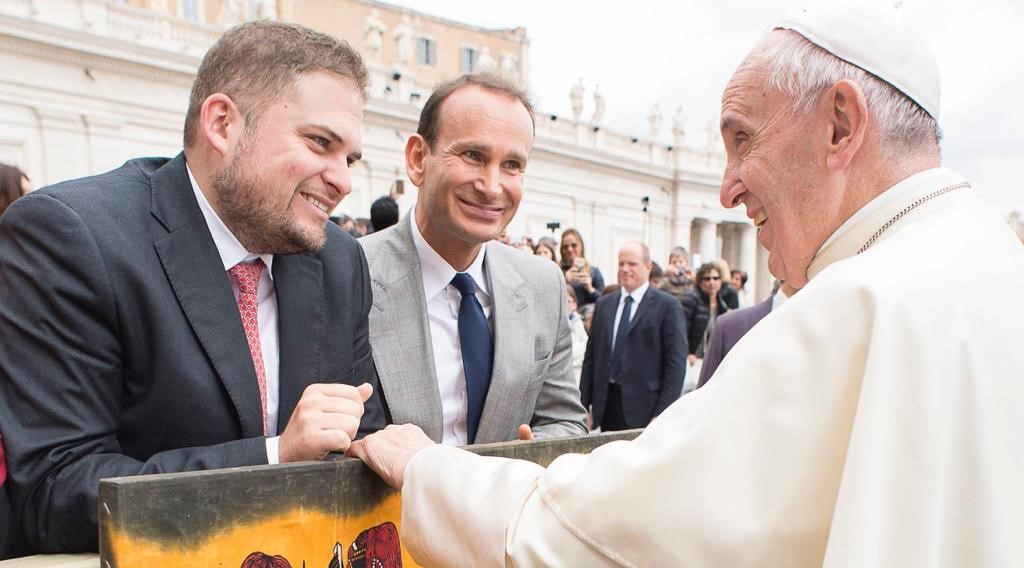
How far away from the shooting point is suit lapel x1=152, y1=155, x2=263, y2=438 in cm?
172

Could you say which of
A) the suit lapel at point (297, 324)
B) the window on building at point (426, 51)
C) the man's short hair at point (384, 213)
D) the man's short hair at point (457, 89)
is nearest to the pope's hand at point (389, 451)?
the suit lapel at point (297, 324)

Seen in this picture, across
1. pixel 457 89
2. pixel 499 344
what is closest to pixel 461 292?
pixel 499 344

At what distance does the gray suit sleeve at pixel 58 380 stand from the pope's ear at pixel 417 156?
137cm

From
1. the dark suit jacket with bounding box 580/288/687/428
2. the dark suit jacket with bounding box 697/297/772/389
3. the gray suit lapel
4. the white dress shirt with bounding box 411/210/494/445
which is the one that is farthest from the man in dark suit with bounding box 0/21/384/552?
the dark suit jacket with bounding box 580/288/687/428

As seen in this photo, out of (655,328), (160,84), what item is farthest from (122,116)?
(655,328)

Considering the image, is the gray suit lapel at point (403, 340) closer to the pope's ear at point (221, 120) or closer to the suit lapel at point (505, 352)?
the suit lapel at point (505, 352)

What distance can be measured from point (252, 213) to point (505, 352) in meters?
1.09

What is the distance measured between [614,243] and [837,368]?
31.5m

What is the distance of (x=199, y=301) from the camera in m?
1.74

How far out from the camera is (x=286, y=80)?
6.14 ft

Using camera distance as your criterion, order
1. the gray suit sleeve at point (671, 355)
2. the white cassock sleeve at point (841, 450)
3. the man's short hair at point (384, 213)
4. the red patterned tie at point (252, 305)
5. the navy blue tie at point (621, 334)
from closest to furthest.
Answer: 1. the white cassock sleeve at point (841, 450)
2. the red patterned tie at point (252, 305)
3. the man's short hair at point (384, 213)
4. the gray suit sleeve at point (671, 355)
5. the navy blue tie at point (621, 334)

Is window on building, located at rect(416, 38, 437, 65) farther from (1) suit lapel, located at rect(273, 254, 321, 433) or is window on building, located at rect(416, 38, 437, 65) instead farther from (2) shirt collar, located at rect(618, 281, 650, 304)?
(1) suit lapel, located at rect(273, 254, 321, 433)

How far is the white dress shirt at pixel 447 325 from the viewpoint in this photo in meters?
2.63

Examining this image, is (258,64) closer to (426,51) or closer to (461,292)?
(461,292)
